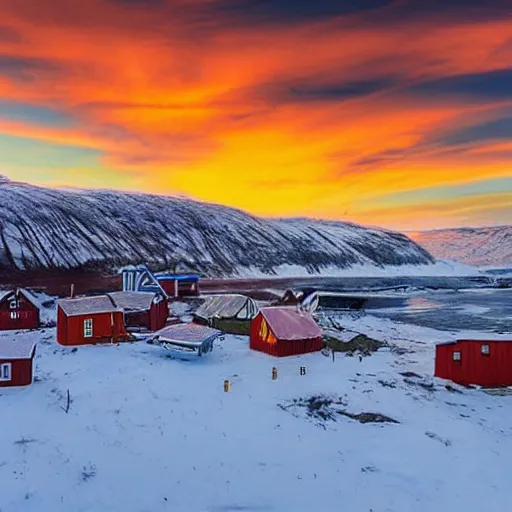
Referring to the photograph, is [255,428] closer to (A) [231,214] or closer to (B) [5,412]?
(B) [5,412]

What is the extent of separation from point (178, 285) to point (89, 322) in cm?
3112

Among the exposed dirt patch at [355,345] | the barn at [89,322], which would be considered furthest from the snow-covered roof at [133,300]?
the exposed dirt patch at [355,345]

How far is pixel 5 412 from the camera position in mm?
18500

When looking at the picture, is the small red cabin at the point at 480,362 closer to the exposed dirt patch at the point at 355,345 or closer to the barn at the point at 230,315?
the exposed dirt patch at the point at 355,345

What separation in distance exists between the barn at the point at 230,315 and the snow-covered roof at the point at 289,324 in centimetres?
632

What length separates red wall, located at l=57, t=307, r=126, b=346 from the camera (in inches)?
1224

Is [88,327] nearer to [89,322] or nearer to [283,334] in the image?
[89,322]

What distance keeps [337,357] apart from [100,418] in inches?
621

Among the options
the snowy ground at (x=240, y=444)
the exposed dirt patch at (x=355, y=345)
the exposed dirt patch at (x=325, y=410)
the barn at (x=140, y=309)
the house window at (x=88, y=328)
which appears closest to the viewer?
the snowy ground at (x=240, y=444)

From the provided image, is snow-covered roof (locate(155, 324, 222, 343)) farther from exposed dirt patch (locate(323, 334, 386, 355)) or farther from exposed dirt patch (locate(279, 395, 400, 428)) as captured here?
exposed dirt patch (locate(279, 395, 400, 428))

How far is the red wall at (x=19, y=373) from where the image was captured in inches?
860

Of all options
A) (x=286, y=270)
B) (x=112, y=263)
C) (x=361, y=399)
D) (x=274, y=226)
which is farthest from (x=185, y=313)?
(x=274, y=226)

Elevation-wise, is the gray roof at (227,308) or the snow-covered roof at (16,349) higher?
the gray roof at (227,308)

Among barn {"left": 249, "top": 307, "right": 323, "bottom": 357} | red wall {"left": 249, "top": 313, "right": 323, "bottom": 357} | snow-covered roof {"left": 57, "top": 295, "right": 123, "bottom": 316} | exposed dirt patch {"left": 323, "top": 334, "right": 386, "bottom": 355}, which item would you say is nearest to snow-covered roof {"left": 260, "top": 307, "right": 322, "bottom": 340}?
barn {"left": 249, "top": 307, "right": 323, "bottom": 357}
